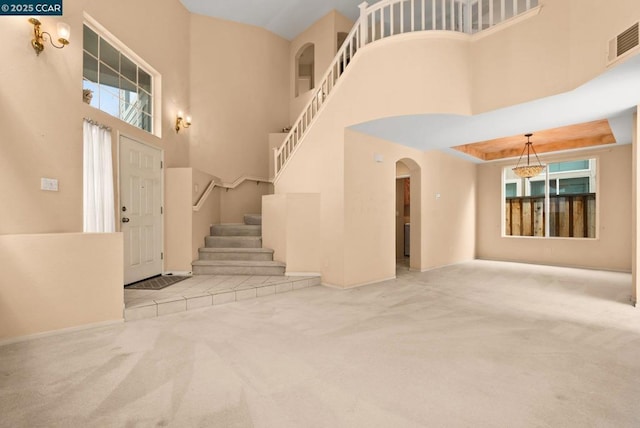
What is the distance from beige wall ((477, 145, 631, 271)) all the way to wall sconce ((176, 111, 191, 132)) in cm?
784

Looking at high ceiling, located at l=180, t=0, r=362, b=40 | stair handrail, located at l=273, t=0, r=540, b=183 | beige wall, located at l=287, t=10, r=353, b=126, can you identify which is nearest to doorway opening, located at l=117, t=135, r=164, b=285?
stair handrail, located at l=273, t=0, r=540, b=183

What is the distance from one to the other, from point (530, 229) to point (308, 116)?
652cm

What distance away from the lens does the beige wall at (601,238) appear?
21.2 feet

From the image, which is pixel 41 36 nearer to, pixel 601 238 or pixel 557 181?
pixel 557 181

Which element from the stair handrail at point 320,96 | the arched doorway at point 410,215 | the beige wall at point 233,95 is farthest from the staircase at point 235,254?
the arched doorway at point 410,215

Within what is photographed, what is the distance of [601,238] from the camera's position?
22.1ft

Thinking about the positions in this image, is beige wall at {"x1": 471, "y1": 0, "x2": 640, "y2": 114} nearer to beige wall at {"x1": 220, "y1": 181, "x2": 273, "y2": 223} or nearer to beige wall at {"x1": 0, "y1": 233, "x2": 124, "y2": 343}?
beige wall at {"x1": 0, "y1": 233, "x2": 124, "y2": 343}

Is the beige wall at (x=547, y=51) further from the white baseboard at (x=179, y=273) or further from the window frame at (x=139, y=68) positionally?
the white baseboard at (x=179, y=273)

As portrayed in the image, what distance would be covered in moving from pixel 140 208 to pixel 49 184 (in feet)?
4.81

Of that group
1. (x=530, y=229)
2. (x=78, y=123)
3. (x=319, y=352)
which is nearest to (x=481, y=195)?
(x=530, y=229)

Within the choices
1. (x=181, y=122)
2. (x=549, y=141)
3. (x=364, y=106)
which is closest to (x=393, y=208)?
(x=364, y=106)

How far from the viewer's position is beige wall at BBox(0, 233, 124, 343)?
111 inches

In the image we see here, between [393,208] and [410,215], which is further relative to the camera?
[410,215]

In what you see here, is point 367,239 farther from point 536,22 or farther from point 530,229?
point 530,229
